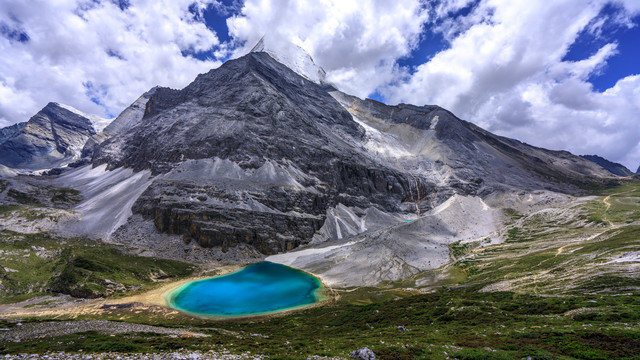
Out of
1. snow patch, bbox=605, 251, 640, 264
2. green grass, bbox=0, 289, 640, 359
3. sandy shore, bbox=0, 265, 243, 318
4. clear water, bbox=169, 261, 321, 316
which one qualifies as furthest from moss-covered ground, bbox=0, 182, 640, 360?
clear water, bbox=169, 261, 321, 316

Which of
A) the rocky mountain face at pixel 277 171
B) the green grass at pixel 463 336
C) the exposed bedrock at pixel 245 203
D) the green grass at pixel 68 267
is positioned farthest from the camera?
the rocky mountain face at pixel 277 171

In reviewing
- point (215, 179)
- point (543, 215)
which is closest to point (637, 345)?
point (543, 215)

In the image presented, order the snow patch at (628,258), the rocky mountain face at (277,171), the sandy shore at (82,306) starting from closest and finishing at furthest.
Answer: the snow patch at (628,258) → the sandy shore at (82,306) → the rocky mountain face at (277,171)

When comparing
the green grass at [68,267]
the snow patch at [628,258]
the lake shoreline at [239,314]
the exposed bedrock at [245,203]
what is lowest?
the lake shoreline at [239,314]

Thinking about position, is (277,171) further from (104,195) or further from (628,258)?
(628,258)

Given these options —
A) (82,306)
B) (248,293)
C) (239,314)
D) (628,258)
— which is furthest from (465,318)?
(82,306)

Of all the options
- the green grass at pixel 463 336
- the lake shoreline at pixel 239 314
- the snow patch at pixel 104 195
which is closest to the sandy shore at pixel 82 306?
the lake shoreline at pixel 239 314

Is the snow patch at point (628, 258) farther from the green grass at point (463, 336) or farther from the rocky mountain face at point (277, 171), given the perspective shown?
the rocky mountain face at point (277, 171)
